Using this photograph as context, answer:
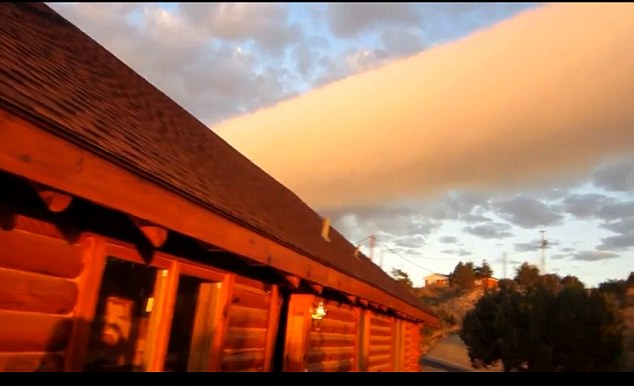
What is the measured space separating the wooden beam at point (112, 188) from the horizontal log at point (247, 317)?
0.92 m

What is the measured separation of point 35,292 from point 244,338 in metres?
3.10

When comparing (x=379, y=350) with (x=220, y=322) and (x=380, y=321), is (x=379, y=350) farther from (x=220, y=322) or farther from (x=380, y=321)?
(x=220, y=322)

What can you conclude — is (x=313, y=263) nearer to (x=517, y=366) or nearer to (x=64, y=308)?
(x=64, y=308)

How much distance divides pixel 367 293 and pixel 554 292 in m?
9.82

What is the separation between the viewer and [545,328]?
14.6m

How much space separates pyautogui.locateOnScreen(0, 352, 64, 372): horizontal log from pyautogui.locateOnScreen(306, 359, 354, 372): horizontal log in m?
5.06

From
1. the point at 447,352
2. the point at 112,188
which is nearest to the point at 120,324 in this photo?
the point at 112,188

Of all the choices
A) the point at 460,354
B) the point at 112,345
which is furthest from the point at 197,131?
the point at 460,354

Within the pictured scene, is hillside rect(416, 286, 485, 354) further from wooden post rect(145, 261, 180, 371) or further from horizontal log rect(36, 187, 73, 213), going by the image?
horizontal log rect(36, 187, 73, 213)

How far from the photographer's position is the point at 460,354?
89.1ft

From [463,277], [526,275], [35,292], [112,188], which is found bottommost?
[35,292]

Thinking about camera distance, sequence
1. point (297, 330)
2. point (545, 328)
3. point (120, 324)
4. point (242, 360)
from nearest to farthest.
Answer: point (242, 360) → point (120, 324) → point (297, 330) → point (545, 328)

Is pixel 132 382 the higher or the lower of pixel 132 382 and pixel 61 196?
the lower

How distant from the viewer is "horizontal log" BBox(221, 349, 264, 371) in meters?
5.39
